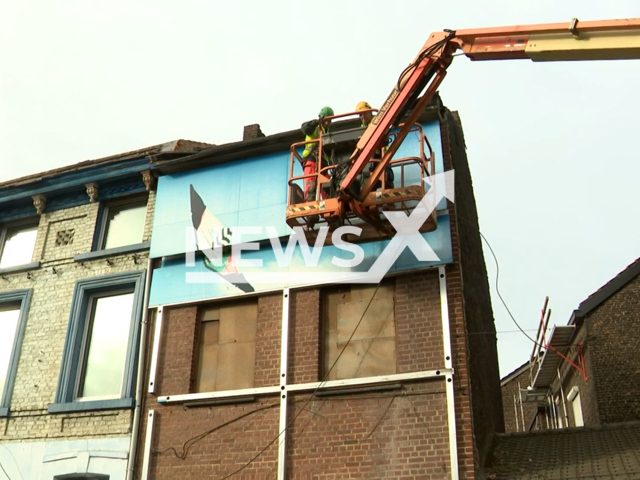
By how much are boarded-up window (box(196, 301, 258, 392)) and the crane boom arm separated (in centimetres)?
340

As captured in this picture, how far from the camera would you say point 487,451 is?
37.3 ft

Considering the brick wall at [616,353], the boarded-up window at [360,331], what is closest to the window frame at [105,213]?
the boarded-up window at [360,331]

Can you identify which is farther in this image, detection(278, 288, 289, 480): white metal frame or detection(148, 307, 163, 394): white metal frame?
detection(148, 307, 163, 394): white metal frame

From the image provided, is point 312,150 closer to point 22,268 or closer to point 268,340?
point 268,340

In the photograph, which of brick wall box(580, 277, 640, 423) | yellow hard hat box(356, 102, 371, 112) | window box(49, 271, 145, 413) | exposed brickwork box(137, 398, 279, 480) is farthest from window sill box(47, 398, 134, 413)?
brick wall box(580, 277, 640, 423)

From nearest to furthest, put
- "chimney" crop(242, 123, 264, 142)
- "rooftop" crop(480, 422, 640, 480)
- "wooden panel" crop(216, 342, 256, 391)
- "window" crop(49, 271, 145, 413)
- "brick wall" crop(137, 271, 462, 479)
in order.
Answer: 1. "rooftop" crop(480, 422, 640, 480)
2. "brick wall" crop(137, 271, 462, 479)
3. "wooden panel" crop(216, 342, 256, 391)
4. "window" crop(49, 271, 145, 413)
5. "chimney" crop(242, 123, 264, 142)

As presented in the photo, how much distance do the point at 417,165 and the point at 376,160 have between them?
146 centimetres

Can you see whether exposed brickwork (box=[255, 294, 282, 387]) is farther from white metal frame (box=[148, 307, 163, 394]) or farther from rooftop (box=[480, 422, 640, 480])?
rooftop (box=[480, 422, 640, 480])

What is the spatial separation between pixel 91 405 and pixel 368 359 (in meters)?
5.14

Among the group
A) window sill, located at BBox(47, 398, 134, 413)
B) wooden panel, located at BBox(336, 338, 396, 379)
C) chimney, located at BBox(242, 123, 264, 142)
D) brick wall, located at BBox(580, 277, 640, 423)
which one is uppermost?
chimney, located at BBox(242, 123, 264, 142)

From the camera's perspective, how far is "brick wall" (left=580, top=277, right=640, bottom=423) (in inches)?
706

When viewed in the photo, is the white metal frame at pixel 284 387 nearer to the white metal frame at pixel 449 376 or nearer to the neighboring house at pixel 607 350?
the white metal frame at pixel 449 376

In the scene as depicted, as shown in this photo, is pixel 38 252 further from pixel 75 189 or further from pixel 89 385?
pixel 89 385

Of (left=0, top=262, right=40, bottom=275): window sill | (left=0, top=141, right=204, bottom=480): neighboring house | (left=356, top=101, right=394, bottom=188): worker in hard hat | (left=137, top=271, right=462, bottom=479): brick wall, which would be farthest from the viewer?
(left=0, top=262, right=40, bottom=275): window sill
